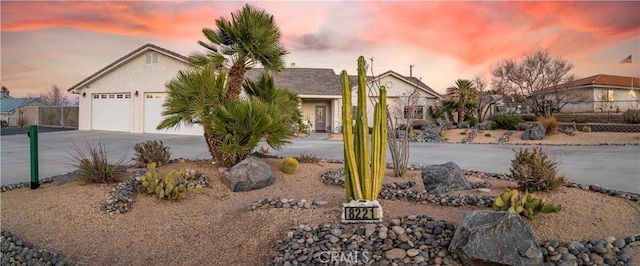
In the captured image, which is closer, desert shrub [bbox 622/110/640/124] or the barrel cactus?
the barrel cactus

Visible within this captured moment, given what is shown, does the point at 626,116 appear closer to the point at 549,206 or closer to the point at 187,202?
the point at 549,206

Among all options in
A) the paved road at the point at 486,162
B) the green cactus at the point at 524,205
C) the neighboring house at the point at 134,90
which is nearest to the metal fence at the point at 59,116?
the neighboring house at the point at 134,90

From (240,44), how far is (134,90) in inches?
623

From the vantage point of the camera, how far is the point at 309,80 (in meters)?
25.9

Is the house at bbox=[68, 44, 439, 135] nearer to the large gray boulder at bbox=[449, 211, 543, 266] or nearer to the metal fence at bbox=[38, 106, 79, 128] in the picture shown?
the metal fence at bbox=[38, 106, 79, 128]

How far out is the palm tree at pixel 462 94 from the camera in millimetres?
24016

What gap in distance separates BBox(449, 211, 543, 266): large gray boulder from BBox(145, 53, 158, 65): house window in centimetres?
2065

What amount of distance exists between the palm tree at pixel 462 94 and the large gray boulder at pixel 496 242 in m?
21.8

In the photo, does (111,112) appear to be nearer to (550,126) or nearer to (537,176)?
(537,176)

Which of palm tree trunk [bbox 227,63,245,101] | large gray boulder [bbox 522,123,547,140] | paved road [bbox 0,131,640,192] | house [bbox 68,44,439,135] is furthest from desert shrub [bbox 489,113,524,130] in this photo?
palm tree trunk [bbox 227,63,245,101]

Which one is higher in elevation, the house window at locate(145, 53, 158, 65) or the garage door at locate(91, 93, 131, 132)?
the house window at locate(145, 53, 158, 65)

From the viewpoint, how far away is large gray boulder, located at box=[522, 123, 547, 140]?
56.0 ft

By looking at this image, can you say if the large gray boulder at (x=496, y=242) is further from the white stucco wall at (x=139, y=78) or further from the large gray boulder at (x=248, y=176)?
the white stucco wall at (x=139, y=78)

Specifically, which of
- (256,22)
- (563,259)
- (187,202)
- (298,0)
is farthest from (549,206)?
(298,0)
